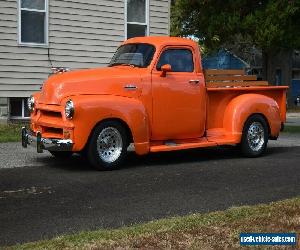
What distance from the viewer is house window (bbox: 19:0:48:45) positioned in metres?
14.9

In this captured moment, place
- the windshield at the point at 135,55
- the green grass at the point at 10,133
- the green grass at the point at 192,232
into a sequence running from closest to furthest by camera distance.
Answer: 1. the green grass at the point at 192,232
2. the windshield at the point at 135,55
3. the green grass at the point at 10,133

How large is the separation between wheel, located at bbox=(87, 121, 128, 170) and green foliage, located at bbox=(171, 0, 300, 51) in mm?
19670

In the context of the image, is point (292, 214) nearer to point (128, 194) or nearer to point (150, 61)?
point (128, 194)

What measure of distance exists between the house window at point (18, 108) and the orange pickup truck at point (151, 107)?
17.9ft

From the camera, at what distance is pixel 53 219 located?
5973 millimetres

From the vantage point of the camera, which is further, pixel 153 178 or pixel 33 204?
pixel 153 178

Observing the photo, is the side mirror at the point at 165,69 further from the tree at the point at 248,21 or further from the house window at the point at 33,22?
the tree at the point at 248,21

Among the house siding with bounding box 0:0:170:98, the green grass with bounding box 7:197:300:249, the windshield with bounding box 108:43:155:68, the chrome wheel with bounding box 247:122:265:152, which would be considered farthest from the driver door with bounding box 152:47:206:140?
the house siding with bounding box 0:0:170:98

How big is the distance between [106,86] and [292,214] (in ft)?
13.5

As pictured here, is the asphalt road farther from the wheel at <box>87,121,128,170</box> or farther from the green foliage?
the green foliage

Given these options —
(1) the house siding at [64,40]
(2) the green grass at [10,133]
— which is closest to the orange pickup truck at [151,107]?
(2) the green grass at [10,133]

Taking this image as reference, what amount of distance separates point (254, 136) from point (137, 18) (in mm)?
7386

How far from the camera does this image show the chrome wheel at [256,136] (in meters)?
10.9

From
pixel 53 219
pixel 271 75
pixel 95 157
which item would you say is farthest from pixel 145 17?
pixel 271 75
